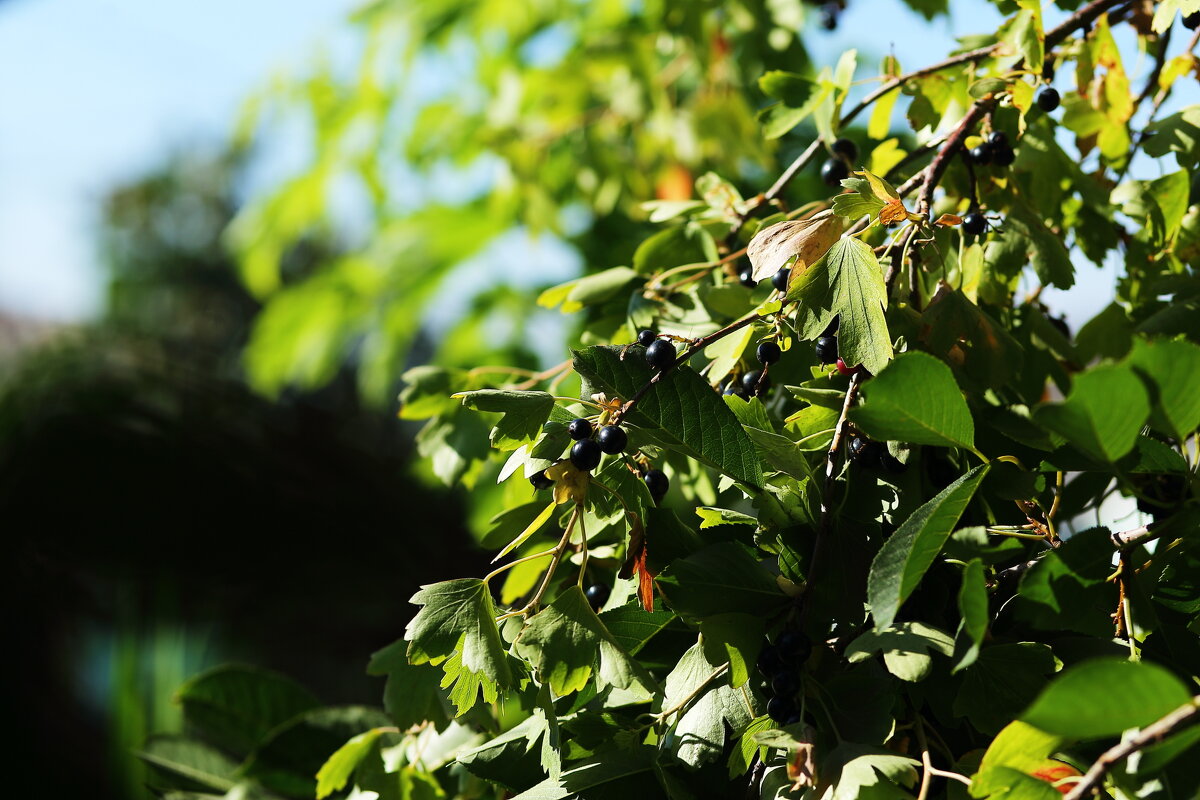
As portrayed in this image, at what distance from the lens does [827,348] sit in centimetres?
48

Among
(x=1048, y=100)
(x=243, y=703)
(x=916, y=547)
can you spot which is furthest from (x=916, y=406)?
(x=243, y=703)

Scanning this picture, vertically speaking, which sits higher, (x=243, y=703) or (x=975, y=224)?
(x=975, y=224)

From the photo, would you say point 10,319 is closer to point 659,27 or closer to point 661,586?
→ point 659,27

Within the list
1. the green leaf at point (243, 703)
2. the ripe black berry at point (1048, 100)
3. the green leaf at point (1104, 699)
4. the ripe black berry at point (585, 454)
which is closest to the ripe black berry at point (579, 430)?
the ripe black berry at point (585, 454)

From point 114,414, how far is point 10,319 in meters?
5.82

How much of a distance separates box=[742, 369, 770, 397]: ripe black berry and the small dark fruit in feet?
0.46

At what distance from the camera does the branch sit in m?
0.30

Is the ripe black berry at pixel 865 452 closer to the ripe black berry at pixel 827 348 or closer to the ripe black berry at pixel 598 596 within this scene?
the ripe black berry at pixel 827 348

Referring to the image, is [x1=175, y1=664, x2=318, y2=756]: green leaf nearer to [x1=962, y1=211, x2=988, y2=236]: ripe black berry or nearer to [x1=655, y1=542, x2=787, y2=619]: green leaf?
[x1=655, y1=542, x2=787, y2=619]: green leaf

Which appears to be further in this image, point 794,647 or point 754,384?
point 754,384

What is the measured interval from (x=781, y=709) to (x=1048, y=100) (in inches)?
15.1

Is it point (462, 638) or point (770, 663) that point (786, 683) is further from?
point (462, 638)

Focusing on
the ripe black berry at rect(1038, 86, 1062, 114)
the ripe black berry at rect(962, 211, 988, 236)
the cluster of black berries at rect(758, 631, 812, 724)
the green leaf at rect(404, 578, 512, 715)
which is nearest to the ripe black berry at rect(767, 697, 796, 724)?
the cluster of black berries at rect(758, 631, 812, 724)

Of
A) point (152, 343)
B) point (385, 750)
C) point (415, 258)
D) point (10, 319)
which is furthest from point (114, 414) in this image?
point (10, 319)
